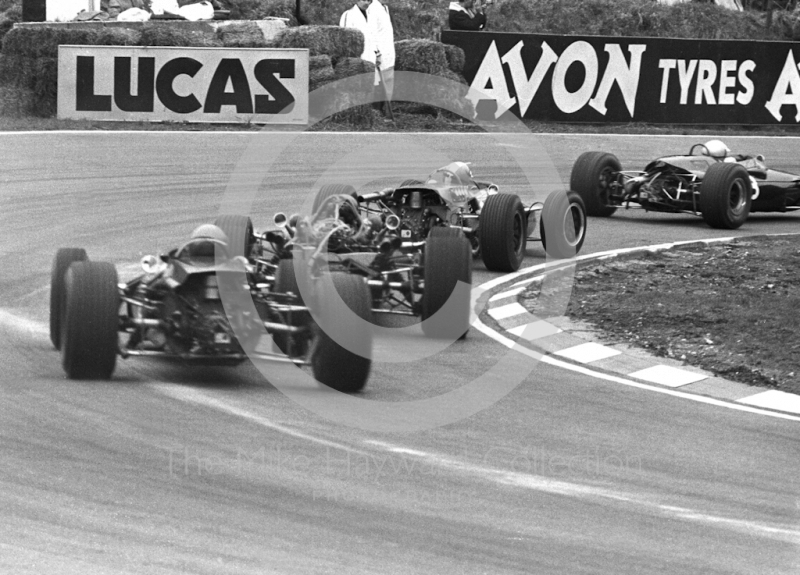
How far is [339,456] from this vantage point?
659cm

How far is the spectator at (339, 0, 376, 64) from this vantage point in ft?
69.6

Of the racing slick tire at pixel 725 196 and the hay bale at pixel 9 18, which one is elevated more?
the hay bale at pixel 9 18

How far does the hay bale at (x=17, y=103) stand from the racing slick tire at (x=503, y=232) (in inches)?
Answer: 417

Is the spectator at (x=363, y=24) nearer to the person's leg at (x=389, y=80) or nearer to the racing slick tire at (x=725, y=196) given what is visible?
the person's leg at (x=389, y=80)

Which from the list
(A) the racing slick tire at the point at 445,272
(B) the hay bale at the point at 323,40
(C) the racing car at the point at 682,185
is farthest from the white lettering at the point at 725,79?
(A) the racing slick tire at the point at 445,272

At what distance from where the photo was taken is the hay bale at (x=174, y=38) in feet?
65.6

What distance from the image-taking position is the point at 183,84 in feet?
65.6

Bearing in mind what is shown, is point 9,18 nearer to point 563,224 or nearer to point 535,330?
point 563,224

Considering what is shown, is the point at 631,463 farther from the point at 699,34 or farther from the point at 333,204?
the point at 699,34

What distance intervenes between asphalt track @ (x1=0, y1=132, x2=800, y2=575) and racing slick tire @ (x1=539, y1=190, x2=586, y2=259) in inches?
122

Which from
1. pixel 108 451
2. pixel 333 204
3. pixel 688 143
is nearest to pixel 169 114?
pixel 688 143

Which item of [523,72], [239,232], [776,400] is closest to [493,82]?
[523,72]

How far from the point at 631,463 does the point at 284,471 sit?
1.81 meters

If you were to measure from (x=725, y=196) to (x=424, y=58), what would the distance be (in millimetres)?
7746
